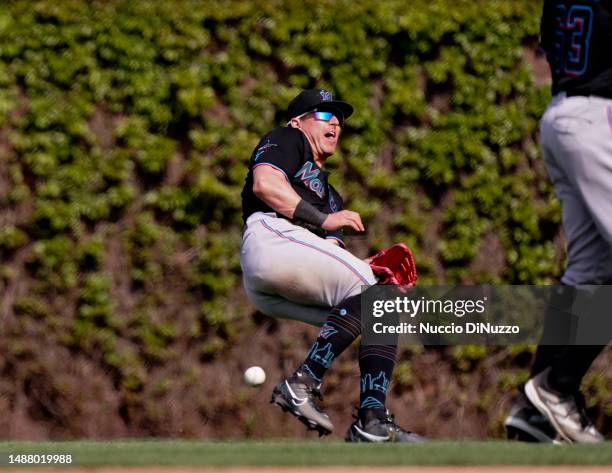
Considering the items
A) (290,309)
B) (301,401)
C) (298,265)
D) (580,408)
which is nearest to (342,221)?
(298,265)

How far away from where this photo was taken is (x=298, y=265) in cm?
538

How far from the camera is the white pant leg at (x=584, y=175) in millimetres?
4750

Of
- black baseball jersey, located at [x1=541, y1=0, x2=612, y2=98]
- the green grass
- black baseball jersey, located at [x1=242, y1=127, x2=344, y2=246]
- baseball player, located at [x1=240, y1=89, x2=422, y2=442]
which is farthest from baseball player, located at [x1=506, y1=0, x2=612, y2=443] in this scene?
black baseball jersey, located at [x1=242, y1=127, x2=344, y2=246]

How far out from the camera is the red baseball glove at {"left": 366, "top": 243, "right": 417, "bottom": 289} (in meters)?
5.68

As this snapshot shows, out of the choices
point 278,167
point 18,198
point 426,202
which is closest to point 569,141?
point 278,167

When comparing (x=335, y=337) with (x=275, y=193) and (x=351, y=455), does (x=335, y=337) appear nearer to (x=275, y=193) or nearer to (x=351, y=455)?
(x=275, y=193)

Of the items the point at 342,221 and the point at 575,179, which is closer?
the point at 575,179

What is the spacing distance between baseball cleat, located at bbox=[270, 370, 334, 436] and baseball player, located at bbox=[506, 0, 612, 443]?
78 centimetres

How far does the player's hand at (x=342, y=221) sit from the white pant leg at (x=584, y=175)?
2.89 feet

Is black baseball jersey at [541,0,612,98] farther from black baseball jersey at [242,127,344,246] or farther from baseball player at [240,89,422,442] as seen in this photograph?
black baseball jersey at [242,127,344,246]

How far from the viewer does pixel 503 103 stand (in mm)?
7809

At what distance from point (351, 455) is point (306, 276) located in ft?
3.75

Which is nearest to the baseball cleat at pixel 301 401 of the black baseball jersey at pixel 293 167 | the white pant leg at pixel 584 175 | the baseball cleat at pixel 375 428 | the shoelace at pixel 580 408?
the baseball cleat at pixel 375 428

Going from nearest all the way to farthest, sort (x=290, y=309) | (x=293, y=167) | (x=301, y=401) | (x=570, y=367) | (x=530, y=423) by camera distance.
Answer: (x=570, y=367)
(x=530, y=423)
(x=301, y=401)
(x=293, y=167)
(x=290, y=309)
